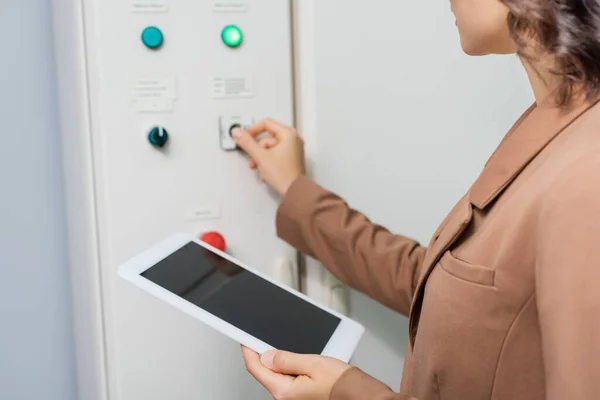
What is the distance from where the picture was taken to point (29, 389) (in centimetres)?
103

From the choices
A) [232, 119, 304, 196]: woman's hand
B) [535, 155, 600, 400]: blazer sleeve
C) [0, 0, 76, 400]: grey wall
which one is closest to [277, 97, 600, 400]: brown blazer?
[535, 155, 600, 400]: blazer sleeve

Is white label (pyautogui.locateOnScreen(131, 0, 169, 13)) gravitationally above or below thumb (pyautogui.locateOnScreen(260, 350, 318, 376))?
above

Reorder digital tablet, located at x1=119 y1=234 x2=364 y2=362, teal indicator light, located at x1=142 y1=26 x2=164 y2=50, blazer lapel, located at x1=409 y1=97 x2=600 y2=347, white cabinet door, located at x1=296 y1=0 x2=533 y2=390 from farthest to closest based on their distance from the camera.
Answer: white cabinet door, located at x1=296 y1=0 x2=533 y2=390
teal indicator light, located at x1=142 y1=26 x2=164 y2=50
digital tablet, located at x1=119 y1=234 x2=364 y2=362
blazer lapel, located at x1=409 y1=97 x2=600 y2=347

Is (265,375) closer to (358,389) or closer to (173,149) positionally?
(358,389)

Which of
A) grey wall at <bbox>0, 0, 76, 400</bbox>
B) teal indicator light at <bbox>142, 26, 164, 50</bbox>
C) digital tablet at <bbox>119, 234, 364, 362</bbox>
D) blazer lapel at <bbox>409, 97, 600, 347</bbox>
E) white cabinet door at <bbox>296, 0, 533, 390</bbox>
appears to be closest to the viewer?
blazer lapel at <bbox>409, 97, 600, 347</bbox>

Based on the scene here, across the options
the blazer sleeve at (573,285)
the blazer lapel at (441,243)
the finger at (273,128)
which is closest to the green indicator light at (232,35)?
the finger at (273,128)

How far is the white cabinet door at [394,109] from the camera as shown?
0.83 m

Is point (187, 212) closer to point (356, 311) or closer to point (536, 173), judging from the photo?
point (356, 311)

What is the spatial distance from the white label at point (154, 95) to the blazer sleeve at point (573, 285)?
19.1 inches

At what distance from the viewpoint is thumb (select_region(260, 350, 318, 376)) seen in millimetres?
579

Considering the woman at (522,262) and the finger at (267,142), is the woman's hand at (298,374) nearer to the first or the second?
the woman at (522,262)

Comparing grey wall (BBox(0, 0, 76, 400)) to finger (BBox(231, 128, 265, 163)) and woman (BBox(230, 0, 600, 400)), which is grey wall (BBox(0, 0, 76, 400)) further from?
woman (BBox(230, 0, 600, 400))

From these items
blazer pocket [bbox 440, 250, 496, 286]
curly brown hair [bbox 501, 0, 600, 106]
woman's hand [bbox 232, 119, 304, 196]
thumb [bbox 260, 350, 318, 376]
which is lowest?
thumb [bbox 260, 350, 318, 376]

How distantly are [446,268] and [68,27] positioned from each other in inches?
22.4
